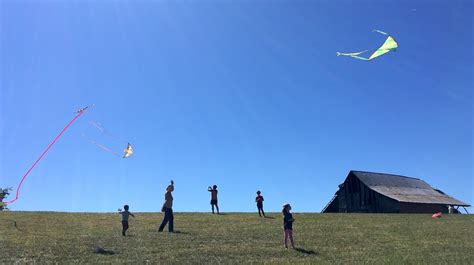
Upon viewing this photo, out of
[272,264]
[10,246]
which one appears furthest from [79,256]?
[272,264]

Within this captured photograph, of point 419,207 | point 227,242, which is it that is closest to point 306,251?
point 227,242

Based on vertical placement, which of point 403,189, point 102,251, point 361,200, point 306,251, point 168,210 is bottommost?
point 306,251

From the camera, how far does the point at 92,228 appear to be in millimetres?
22859

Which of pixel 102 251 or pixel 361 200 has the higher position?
pixel 361 200

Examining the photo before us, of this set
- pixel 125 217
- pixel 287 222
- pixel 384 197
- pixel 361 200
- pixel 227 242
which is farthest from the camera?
pixel 361 200

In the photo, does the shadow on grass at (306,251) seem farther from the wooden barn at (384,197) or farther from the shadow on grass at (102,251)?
the wooden barn at (384,197)

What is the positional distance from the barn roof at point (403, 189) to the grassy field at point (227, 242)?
35.1m

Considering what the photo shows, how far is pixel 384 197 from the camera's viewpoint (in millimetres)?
60125

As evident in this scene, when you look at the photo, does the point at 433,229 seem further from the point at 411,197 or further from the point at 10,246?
the point at 411,197

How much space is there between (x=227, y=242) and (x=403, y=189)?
52380 millimetres

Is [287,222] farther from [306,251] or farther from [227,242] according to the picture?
[227,242]

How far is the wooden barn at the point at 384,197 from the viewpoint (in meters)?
60.1

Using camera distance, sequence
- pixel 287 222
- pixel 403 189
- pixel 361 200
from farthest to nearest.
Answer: pixel 403 189
pixel 361 200
pixel 287 222

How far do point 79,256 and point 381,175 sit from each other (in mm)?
57448
